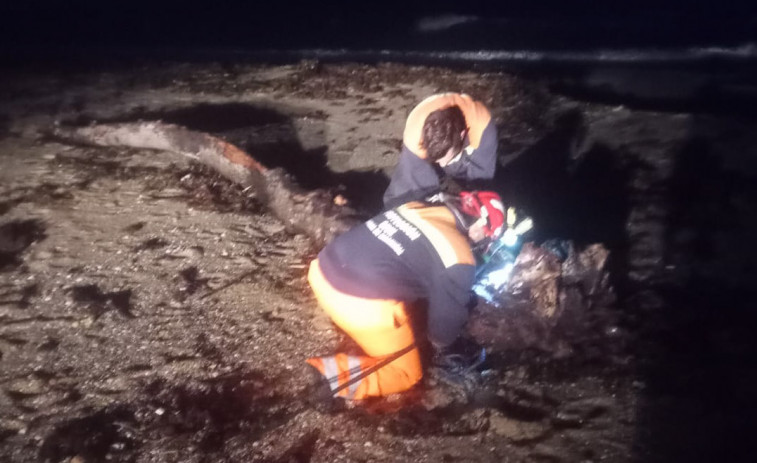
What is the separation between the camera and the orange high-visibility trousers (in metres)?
3.16

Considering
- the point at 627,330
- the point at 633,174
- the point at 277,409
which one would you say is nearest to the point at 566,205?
the point at 633,174

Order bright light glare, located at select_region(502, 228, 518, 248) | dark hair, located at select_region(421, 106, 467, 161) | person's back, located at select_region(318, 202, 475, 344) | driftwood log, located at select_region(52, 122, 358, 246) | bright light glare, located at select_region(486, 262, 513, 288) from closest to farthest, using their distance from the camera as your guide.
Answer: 1. person's back, located at select_region(318, 202, 475, 344)
2. dark hair, located at select_region(421, 106, 467, 161)
3. bright light glare, located at select_region(502, 228, 518, 248)
4. bright light glare, located at select_region(486, 262, 513, 288)
5. driftwood log, located at select_region(52, 122, 358, 246)

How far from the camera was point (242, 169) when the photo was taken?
204 inches

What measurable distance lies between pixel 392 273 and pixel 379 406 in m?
0.71

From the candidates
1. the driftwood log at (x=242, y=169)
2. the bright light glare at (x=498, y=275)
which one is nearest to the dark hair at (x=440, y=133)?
the bright light glare at (x=498, y=275)

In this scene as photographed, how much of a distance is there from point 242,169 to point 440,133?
2.45m

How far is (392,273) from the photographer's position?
3121 mm

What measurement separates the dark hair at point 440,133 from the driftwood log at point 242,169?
1311 mm

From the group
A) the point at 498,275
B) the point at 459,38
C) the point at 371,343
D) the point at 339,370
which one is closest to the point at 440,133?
the point at 498,275

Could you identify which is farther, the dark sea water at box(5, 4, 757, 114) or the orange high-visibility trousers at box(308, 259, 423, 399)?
the dark sea water at box(5, 4, 757, 114)

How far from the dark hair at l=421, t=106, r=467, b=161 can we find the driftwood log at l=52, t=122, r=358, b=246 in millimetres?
1311

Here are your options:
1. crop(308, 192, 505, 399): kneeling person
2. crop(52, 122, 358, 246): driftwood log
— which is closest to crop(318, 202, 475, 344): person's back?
crop(308, 192, 505, 399): kneeling person

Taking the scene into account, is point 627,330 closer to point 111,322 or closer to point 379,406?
point 379,406

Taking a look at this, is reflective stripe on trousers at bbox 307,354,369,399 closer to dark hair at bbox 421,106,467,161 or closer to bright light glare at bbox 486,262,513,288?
bright light glare at bbox 486,262,513,288
